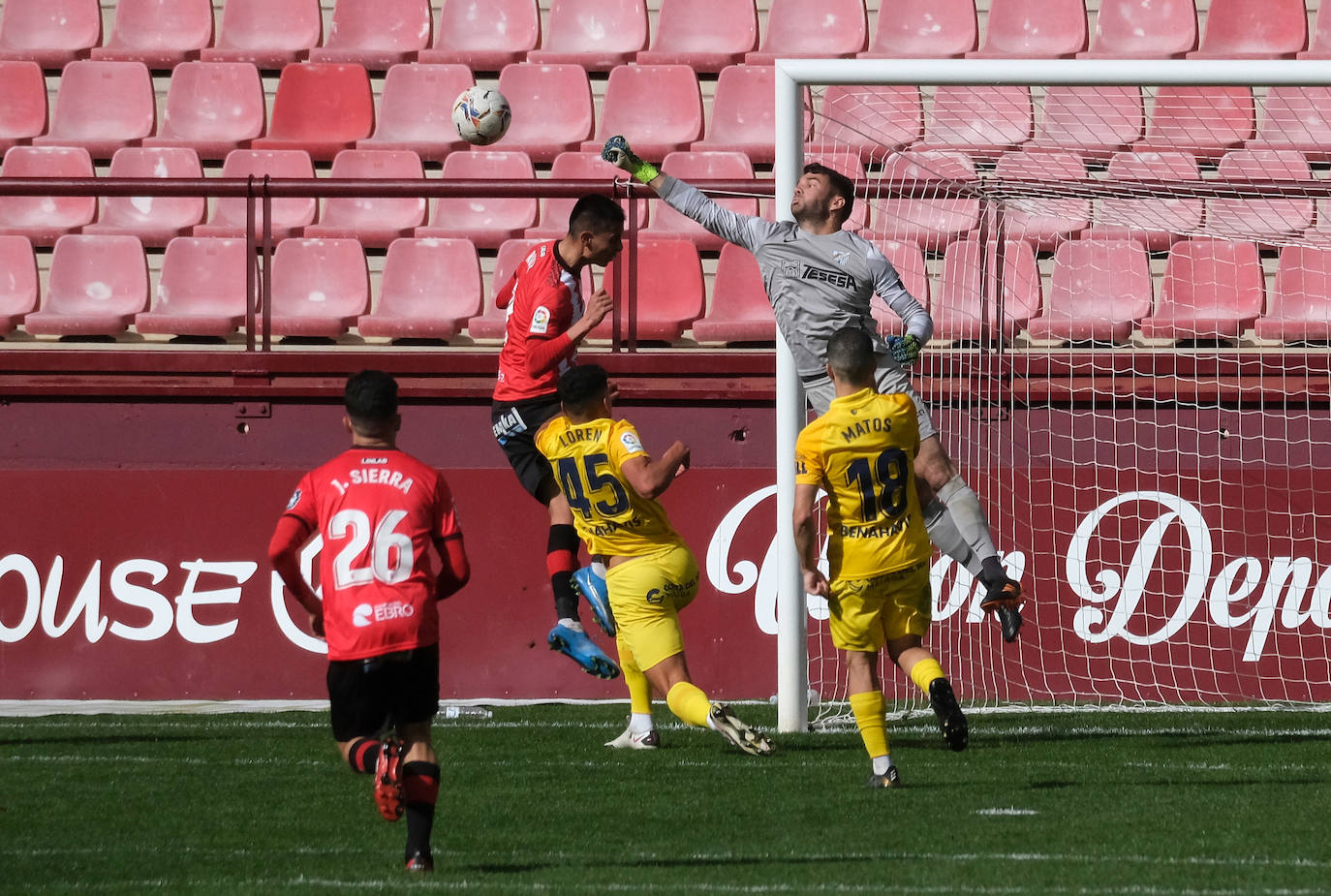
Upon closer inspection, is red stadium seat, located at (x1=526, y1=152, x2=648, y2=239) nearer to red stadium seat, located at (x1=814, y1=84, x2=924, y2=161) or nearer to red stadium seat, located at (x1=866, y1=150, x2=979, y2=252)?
red stadium seat, located at (x1=814, y1=84, x2=924, y2=161)

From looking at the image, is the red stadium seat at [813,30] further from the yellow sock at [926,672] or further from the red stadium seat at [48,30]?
the yellow sock at [926,672]

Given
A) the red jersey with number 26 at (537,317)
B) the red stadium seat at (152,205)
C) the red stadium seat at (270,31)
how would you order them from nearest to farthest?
the red jersey with number 26 at (537,317) < the red stadium seat at (152,205) < the red stadium seat at (270,31)

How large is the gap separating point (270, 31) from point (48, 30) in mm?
1658

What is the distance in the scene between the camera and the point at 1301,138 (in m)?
11.1

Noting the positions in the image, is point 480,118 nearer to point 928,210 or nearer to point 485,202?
point 928,210

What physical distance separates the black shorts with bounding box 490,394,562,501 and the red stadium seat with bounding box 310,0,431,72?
19.1 ft

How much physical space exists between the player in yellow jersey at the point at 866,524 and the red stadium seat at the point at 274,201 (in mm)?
6180

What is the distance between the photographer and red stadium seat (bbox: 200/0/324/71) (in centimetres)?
1306

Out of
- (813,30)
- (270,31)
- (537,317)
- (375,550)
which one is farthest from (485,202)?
(375,550)

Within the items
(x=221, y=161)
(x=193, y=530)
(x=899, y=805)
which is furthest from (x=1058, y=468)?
(x=221, y=161)

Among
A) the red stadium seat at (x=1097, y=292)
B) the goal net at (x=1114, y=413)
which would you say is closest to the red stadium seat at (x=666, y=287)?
the goal net at (x=1114, y=413)

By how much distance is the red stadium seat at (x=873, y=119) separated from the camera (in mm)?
9484

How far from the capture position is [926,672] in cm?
612

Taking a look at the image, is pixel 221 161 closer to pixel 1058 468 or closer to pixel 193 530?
pixel 193 530
